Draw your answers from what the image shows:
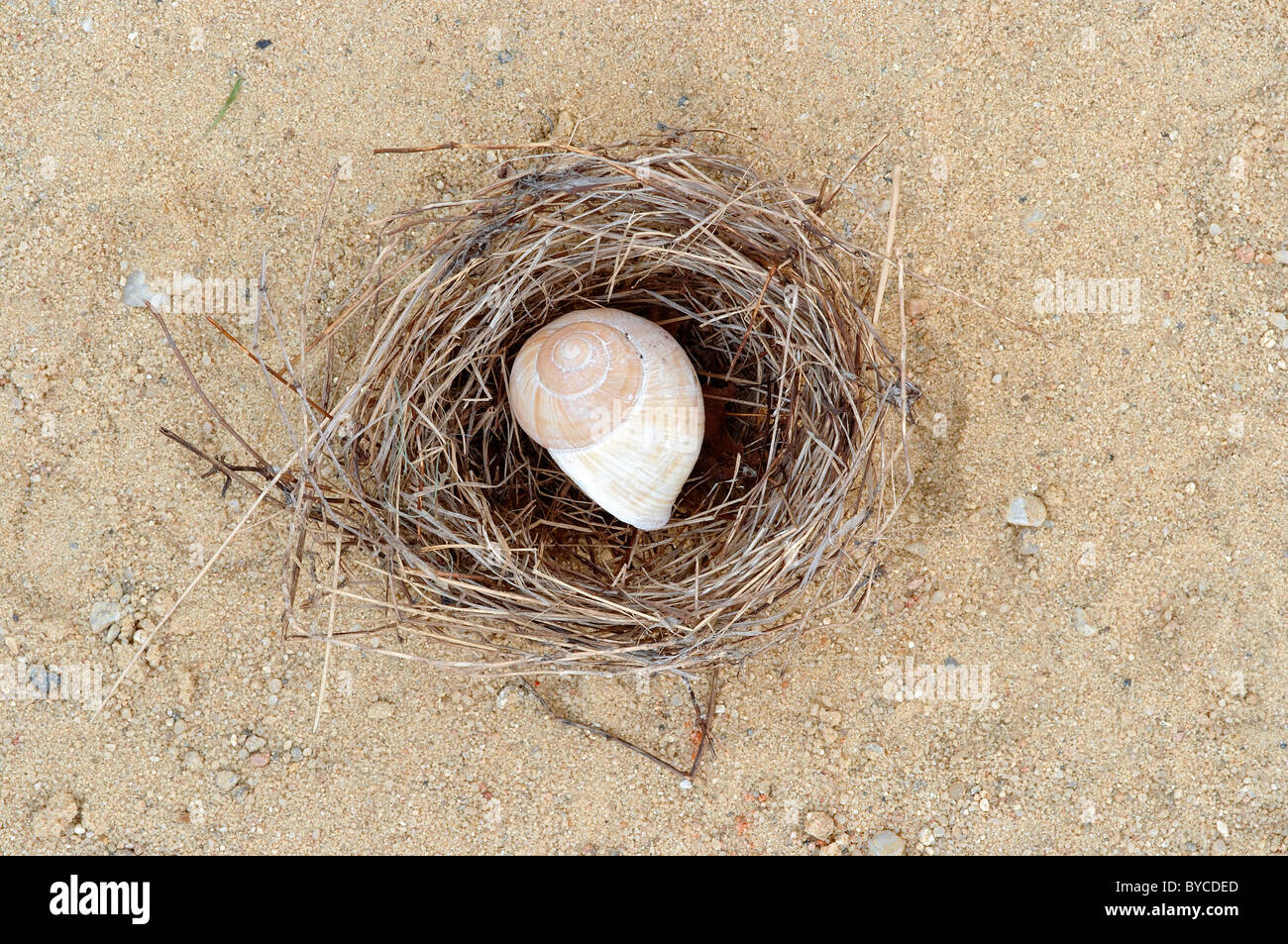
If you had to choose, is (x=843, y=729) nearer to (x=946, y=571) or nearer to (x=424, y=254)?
(x=946, y=571)

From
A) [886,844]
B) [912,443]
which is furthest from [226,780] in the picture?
[912,443]

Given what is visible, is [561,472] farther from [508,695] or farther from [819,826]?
[819,826]

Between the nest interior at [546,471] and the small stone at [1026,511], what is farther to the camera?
the small stone at [1026,511]

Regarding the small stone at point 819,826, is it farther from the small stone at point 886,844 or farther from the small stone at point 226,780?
the small stone at point 226,780

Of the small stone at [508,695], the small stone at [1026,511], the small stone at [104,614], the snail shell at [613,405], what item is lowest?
the small stone at [508,695]

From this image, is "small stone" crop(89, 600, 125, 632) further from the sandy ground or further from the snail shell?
the snail shell

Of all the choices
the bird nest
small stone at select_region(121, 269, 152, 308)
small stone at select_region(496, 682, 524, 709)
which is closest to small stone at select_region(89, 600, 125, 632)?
the bird nest


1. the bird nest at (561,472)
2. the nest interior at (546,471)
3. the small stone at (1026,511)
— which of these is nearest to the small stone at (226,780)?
the bird nest at (561,472)
